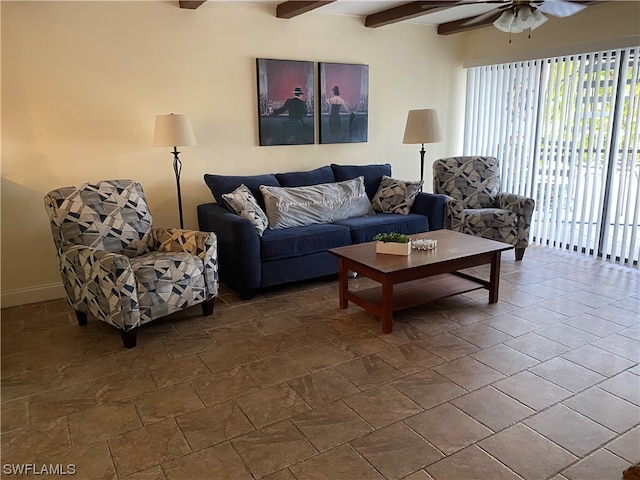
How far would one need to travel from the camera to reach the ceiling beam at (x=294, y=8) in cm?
411

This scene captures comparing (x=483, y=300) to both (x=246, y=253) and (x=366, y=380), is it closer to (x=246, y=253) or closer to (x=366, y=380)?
(x=366, y=380)

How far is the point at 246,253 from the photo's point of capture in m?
3.76

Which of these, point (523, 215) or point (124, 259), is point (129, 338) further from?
point (523, 215)

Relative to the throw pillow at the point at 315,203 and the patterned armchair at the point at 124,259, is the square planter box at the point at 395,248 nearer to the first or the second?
the throw pillow at the point at 315,203

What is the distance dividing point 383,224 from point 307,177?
3.00 feet

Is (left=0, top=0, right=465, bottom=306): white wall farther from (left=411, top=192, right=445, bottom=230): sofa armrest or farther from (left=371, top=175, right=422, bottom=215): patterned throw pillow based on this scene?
(left=411, top=192, right=445, bottom=230): sofa armrest

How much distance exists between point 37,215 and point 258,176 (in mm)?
1874

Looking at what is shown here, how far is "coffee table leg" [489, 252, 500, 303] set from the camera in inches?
143

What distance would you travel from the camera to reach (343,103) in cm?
516

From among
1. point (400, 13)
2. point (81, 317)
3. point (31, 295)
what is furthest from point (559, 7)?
point (31, 295)

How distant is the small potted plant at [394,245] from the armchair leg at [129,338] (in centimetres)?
178

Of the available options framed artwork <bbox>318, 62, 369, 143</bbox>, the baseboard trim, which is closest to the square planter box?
framed artwork <bbox>318, 62, 369, 143</bbox>

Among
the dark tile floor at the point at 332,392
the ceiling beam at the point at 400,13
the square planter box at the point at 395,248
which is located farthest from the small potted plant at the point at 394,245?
the ceiling beam at the point at 400,13

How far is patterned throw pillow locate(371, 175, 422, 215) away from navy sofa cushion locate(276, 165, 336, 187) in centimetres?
51
